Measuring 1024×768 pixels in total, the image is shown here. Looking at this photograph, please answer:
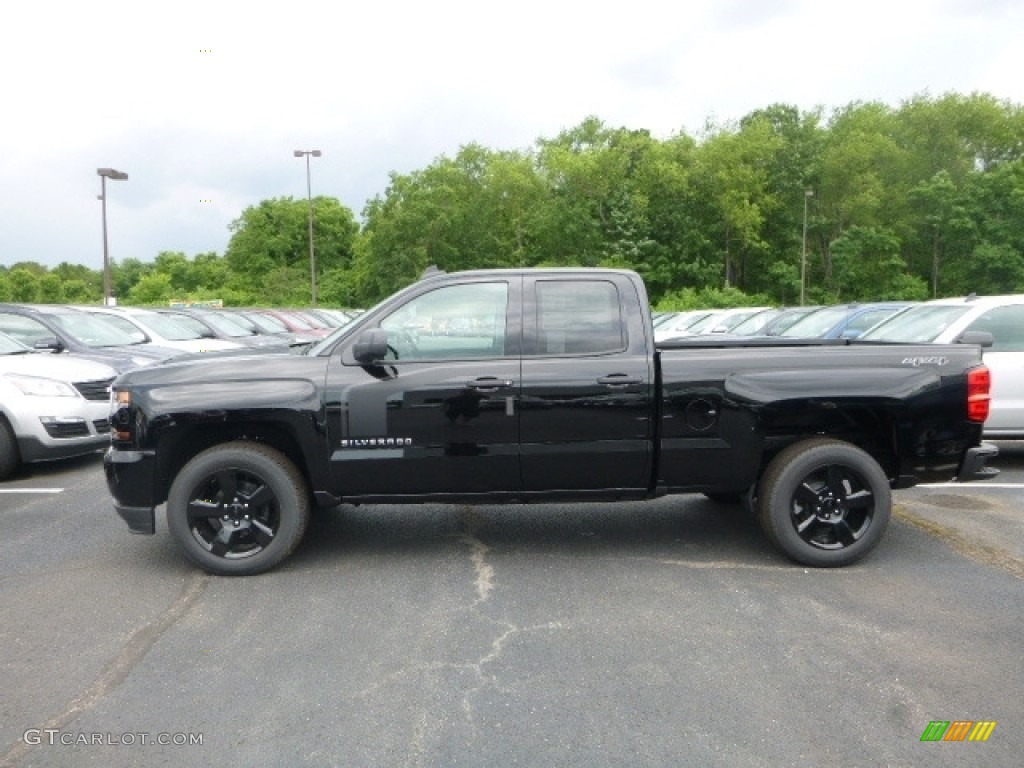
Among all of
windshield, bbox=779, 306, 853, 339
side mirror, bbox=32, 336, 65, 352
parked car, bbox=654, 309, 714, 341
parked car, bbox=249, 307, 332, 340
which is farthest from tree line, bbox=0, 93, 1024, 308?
side mirror, bbox=32, 336, 65, 352

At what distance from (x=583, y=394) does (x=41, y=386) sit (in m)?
5.95

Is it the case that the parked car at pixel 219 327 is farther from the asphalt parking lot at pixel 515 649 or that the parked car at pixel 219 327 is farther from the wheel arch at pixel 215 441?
the asphalt parking lot at pixel 515 649

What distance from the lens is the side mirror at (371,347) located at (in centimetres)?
481

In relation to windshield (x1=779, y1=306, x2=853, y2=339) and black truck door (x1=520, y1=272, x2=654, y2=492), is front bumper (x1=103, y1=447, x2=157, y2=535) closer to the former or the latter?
black truck door (x1=520, y1=272, x2=654, y2=492)

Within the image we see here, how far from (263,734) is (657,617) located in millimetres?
2080

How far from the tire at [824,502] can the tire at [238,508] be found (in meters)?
2.94

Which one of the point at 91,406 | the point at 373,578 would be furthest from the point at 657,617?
the point at 91,406

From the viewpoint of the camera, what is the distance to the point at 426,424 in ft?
16.4

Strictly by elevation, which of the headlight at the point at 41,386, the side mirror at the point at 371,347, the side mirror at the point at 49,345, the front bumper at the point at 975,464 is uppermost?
the side mirror at the point at 371,347

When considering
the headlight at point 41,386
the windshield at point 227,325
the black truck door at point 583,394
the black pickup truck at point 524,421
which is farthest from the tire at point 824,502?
the windshield at point 227,325

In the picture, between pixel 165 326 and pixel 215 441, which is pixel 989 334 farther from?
pixel 165 326

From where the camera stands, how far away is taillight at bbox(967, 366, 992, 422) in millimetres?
5176

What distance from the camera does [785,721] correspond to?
329 centimetres

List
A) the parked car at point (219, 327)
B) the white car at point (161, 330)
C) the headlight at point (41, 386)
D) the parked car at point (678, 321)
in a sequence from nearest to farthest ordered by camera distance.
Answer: the headlight at point (41, 386)
the white car at point (161, 330)
the parked car at point (219, 327)
the parked car at point (678, 321)
